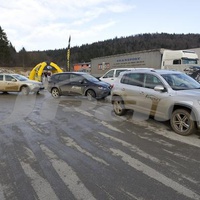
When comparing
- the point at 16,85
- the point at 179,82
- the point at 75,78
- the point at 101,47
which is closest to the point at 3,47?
the point at 101,47

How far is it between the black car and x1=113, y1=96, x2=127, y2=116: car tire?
3971 millimetres

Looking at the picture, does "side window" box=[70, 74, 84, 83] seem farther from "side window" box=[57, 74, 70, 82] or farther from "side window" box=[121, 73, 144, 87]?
"side window" box=[121, 73, 144, 87]

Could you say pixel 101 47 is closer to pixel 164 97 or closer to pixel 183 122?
pixel 164 97

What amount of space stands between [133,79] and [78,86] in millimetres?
5836

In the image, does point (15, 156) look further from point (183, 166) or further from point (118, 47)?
point (118, 47)

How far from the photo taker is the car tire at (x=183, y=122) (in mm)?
5816

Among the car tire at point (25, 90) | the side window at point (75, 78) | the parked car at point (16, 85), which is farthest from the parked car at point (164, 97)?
the car tire at point (25, 90)

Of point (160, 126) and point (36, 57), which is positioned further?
point (36, 57)

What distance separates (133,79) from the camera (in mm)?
7949

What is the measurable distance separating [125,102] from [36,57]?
10851 cm

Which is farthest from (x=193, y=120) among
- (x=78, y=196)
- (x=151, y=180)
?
(x=78, y=196)

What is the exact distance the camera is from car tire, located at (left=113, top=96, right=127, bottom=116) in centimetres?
840

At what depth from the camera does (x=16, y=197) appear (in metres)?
3.16

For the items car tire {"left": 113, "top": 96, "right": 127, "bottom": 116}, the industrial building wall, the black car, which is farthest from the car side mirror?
the industrial building wall
